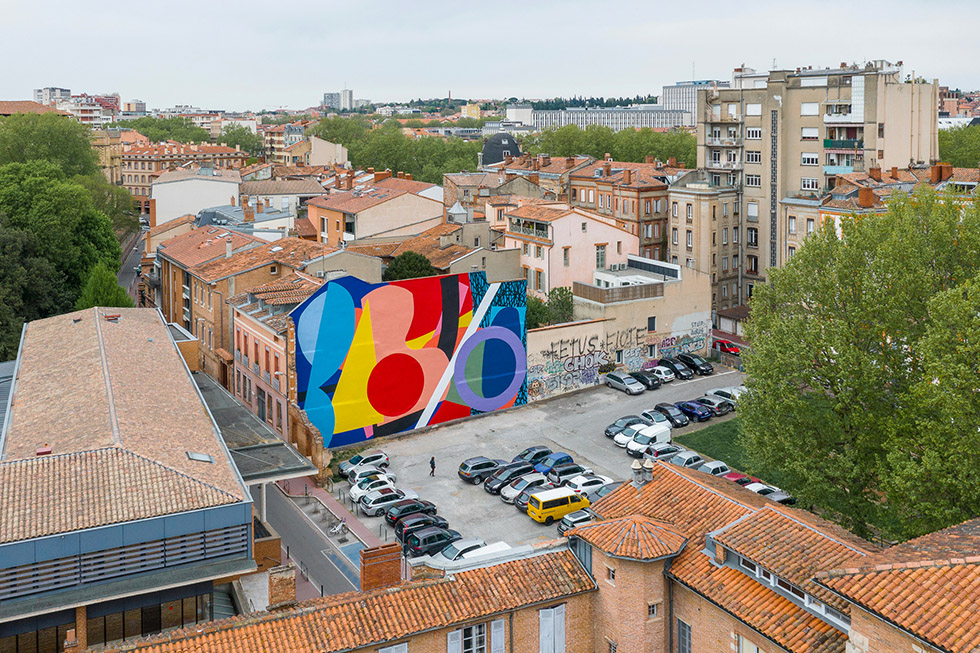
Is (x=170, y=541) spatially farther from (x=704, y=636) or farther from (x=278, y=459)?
(x=704, y=636)

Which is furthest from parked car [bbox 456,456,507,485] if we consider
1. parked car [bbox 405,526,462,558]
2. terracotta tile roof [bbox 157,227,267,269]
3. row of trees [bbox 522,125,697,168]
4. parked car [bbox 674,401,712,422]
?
row of trees [bbox 522,125,697,168]

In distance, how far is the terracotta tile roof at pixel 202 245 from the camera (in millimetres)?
57406

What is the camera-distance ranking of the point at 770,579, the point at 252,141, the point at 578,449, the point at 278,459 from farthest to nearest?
the point at 252,141 → the point at 578,449 → the point at 278,459 → the point at 770,579

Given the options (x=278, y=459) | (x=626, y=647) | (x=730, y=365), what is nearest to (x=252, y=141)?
(x=730, y=365)

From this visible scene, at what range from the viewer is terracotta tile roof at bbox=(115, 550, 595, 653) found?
798 inches

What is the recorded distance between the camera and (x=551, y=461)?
4259 centimetres

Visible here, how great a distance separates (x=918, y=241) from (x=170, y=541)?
82.7 ft

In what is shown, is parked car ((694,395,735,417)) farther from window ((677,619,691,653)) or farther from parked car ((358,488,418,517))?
window ((677,619,691,653))

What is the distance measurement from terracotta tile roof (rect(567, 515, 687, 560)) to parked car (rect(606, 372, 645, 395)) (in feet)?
98.7

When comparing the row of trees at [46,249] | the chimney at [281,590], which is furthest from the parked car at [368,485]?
the row of trees at [46,249]

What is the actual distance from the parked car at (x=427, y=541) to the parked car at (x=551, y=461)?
25.4 feet

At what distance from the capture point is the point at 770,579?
20375mm

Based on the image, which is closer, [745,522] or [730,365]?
[745,522]

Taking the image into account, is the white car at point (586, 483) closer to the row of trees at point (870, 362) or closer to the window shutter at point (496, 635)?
the row of trees at point (870, 362)
